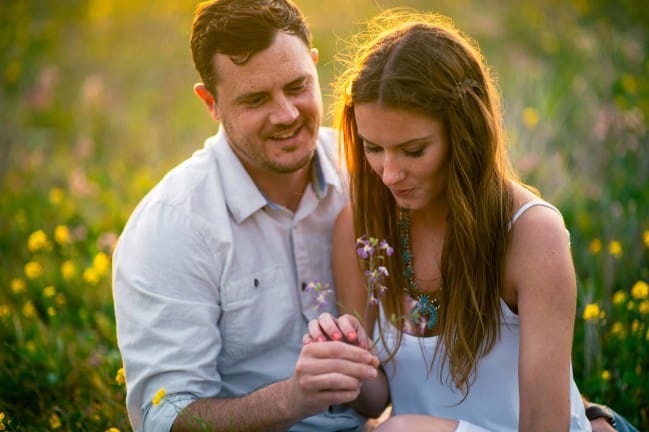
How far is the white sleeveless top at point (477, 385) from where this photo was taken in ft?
7.79

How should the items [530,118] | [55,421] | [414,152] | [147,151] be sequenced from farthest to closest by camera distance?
1. [147,151]
2. [530,118]
3. [55,421]
4. [414,152]

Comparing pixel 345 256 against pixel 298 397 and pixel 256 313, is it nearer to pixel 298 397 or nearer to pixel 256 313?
pixel 256 313

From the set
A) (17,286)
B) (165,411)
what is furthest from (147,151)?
(165,411)

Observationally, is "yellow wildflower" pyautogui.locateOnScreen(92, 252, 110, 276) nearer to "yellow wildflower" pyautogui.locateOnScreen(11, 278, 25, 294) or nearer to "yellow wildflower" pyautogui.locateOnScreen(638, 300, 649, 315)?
"yellow wildflower" pyautogui.locateOnScreen(11, 278, 25, 294)

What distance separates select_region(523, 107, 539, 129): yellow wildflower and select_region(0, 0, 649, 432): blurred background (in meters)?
0.01

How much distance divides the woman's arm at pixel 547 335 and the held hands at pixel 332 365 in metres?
0.46

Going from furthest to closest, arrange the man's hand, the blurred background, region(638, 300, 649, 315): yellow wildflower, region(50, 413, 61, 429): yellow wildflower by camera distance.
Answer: the blurred background, region(638, 300, 649, 315): yellow wildflower, region(50, 413, 61, 429): yellow wildflower, the man's hand

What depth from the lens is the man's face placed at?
9.07ft

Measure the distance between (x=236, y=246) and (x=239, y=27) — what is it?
83 cm

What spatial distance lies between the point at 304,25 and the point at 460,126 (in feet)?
3.29

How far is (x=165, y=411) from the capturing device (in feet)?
8.18

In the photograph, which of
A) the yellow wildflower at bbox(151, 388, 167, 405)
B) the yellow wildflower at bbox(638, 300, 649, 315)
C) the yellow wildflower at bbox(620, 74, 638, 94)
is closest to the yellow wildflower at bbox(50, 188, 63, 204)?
the yellow wildflower at bbox(151, 388, 167, 405)

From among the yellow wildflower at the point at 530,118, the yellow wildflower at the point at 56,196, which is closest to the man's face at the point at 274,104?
the yellow wildflower at the point at 56,196

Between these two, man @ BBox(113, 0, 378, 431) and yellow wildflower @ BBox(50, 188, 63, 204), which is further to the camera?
yellow wildflower @ BBox(50, 188, 63, 204)
